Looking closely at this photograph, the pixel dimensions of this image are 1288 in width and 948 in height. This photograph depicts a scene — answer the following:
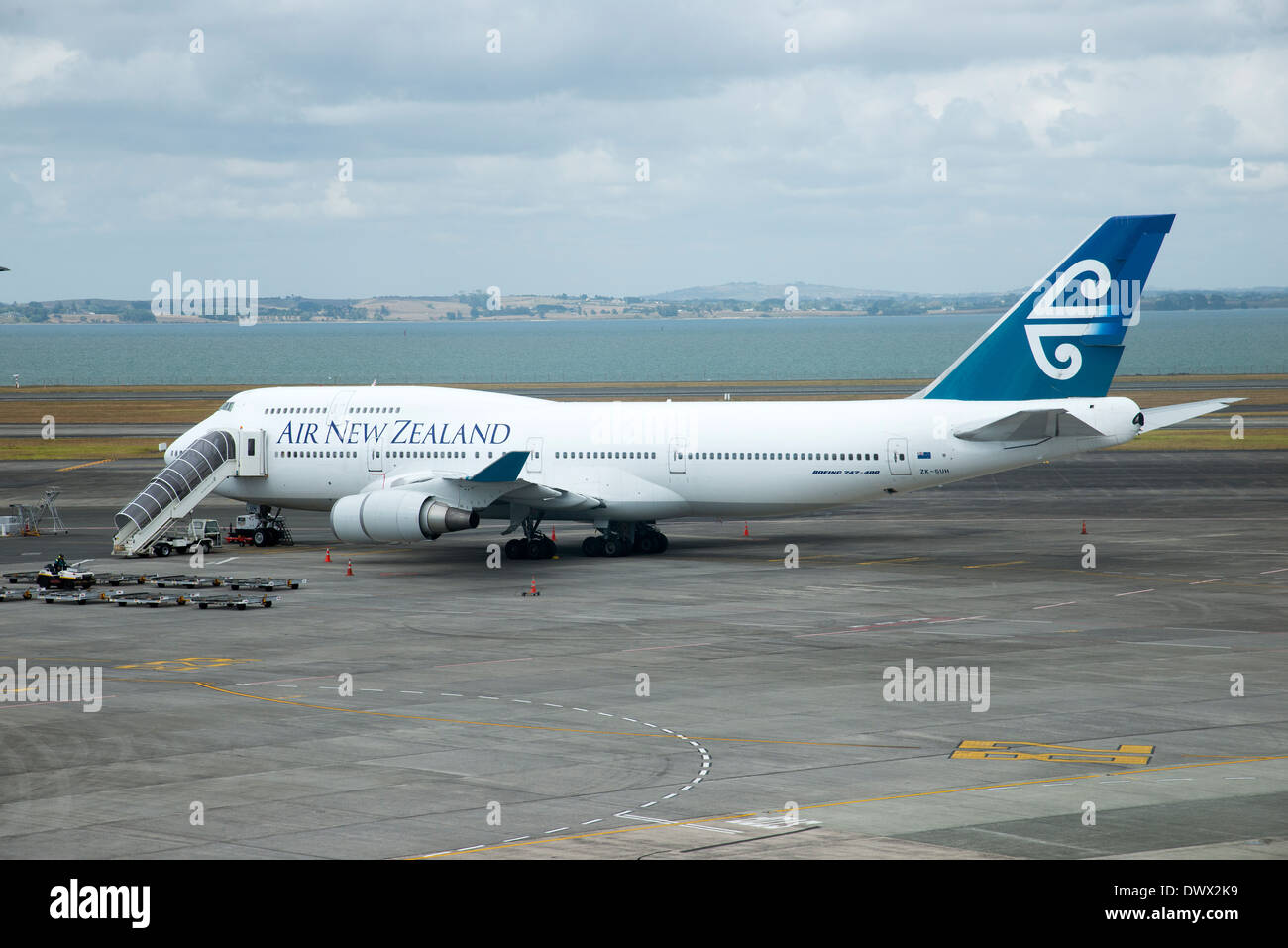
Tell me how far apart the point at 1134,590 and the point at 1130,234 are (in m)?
11.6

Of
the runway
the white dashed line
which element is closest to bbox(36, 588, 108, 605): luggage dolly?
the runway

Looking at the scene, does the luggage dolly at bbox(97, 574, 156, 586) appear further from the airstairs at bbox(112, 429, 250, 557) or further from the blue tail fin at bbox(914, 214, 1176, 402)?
the blue tail fin at bbox(914, 214, 1176, 402)

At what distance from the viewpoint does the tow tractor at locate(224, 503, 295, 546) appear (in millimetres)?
55156

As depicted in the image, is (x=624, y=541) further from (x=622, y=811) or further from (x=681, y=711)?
(x=622, y=811)

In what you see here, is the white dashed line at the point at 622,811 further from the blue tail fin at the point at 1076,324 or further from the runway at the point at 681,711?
the blue tail fin at the point at 1076,324

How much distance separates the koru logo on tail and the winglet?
1680cm

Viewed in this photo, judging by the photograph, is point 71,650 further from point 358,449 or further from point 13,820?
point 358,449

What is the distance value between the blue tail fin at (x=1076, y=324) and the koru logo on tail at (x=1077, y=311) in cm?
3

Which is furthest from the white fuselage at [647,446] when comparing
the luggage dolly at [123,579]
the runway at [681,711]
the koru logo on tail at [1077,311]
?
the luggage dolly at [123,579]

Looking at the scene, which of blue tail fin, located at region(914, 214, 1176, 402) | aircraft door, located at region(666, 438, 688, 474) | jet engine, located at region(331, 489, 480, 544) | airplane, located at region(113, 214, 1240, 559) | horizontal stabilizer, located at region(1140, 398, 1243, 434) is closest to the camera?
horizontal stabilizer, located at region(1140, 398, 1243, 434)

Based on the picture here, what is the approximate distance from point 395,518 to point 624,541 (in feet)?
29.5

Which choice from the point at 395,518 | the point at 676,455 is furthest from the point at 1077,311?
the point at 395,518

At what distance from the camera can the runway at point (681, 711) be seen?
19.2 metres
